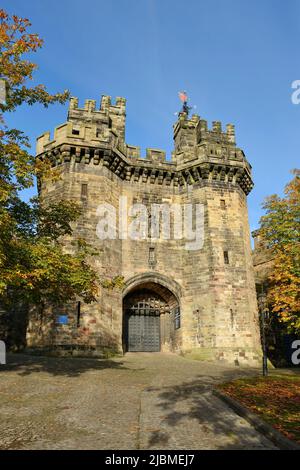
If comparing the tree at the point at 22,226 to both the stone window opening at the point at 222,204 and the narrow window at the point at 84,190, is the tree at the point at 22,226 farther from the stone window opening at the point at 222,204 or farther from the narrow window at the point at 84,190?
the stone window opening at the point at 222,204

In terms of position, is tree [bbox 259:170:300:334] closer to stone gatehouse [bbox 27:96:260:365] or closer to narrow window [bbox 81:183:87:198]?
stone gatehouse [bbox 27:96:260:365]

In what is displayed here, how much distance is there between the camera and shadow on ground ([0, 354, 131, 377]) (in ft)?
38.4

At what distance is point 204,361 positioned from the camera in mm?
17141

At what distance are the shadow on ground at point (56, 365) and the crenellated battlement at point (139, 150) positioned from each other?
967cm

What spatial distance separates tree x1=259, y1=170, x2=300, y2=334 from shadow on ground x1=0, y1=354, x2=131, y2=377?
22.8 feet

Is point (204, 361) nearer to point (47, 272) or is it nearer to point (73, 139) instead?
point (47, 272)

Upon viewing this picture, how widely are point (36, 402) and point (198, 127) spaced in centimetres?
1883

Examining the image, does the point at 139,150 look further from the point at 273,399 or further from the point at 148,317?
the point at 273,399

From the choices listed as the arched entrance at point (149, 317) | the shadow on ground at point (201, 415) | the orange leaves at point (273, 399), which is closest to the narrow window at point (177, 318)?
the arched entrance at point (149, 317)

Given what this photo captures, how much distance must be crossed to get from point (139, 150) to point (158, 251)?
6066mm

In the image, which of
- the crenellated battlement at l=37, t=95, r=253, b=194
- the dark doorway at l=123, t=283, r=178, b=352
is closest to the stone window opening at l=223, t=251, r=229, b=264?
the dark doorway at l=123, t=283, r=178, b=352

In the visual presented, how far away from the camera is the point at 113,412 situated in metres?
7.16
